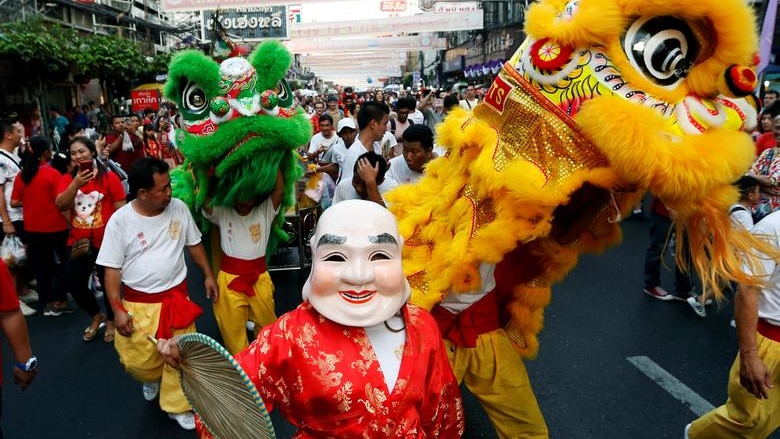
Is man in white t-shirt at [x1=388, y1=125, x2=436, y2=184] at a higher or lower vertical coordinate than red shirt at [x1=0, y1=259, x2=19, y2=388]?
higher

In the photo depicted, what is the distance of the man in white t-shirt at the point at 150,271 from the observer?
301cm

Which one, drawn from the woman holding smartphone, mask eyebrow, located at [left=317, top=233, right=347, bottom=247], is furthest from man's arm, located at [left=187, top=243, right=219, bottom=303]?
mask eyebrow, located at [left=317, top=233, right=347, bottom=247]

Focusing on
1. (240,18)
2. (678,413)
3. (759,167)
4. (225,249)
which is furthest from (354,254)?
(240,18)

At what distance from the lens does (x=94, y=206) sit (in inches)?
169

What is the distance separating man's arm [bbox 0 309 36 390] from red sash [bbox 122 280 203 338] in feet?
2.54

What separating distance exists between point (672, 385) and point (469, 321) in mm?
2098

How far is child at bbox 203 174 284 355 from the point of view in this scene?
3.40m

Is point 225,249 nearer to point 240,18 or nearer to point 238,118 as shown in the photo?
point 238,118

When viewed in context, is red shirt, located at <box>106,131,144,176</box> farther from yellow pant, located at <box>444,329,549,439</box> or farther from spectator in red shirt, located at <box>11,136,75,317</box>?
yellow pant, located at <box>444,329,549,439</box>

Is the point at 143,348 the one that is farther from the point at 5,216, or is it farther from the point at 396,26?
the point at 396,26

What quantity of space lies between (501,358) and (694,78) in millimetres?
1315

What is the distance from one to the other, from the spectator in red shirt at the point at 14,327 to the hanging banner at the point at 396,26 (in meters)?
15.6

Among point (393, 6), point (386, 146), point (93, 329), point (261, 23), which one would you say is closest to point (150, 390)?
point (93, 329)

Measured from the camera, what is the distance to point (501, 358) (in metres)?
2.43
